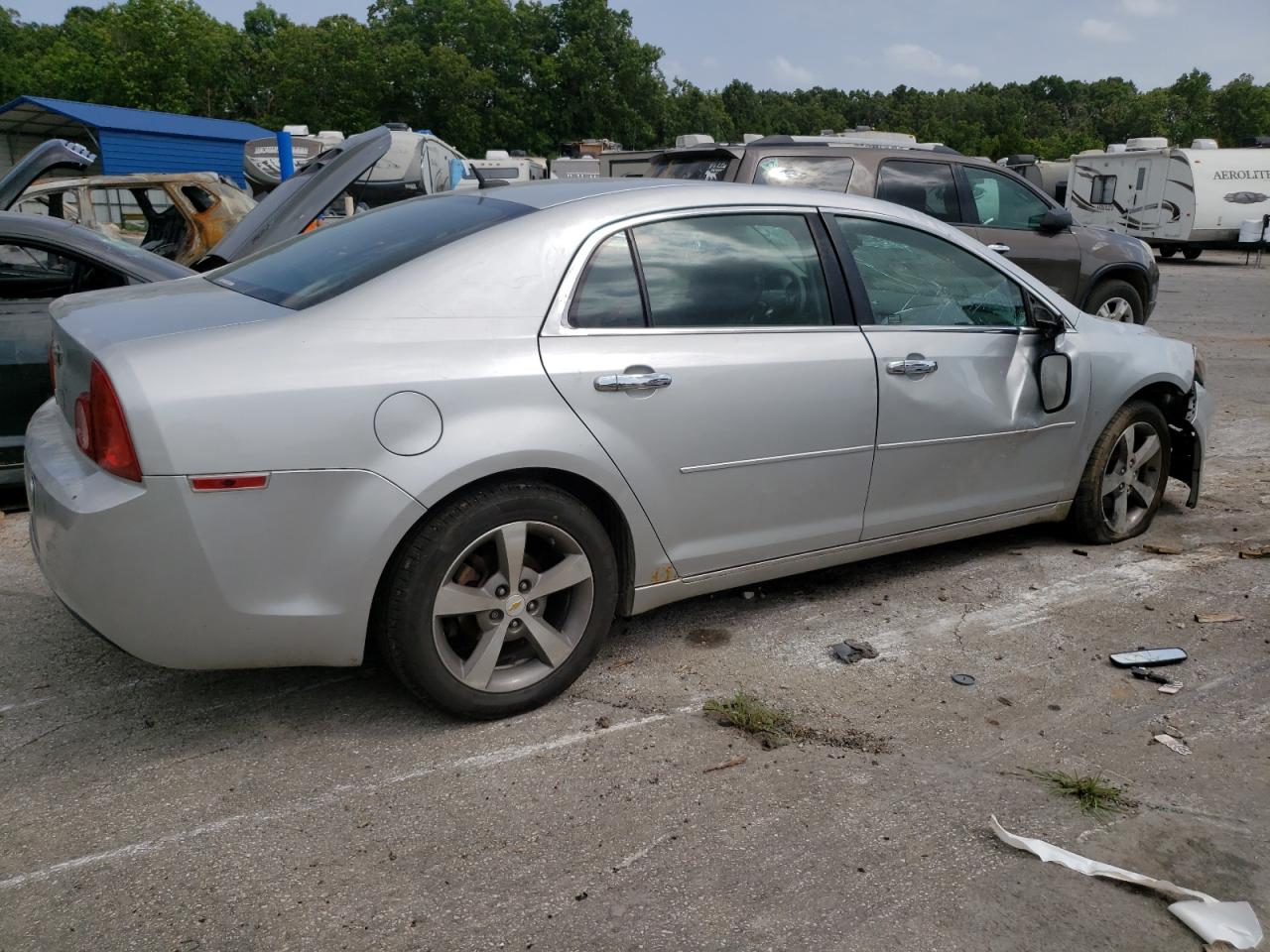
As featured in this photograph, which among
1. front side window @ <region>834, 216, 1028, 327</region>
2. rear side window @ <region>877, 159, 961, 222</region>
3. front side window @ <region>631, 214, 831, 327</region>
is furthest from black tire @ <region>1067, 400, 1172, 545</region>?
rear side window @ <region>877, 159, 961, 222</region>

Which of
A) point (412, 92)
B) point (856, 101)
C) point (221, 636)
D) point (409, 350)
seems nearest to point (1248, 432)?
point (409, 350)

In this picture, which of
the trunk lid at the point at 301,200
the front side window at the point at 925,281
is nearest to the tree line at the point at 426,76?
the trunk lid at the point at 301,200

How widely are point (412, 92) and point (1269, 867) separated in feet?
192

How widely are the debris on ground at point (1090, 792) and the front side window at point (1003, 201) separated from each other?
6.50m

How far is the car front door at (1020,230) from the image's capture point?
862 cm

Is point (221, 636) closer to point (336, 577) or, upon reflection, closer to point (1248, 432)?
point (336, 577)

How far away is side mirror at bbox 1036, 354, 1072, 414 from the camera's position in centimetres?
438

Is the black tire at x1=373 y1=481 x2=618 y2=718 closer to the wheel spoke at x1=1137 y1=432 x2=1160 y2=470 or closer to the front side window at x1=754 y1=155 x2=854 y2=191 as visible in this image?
the wheel spoke at x1=1137 y1=432 x2=1160 y2=470

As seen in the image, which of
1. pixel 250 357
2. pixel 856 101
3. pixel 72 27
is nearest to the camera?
pixel 250 357

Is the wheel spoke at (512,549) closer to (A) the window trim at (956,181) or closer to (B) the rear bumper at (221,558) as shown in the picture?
(B) the rear bumper at (221,558)

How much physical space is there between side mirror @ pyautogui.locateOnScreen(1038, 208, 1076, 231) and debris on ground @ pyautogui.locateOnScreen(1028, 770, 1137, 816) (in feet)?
22.6

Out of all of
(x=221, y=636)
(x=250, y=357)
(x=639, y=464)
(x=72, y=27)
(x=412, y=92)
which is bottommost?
(x=221, y=636)

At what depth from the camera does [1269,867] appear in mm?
2625

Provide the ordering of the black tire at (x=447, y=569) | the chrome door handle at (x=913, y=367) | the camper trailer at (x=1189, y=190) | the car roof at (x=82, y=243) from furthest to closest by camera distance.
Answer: the camper trailer at (x=1189, y=190)
the car roof at (x=82, y=243)
the chrome door handle at (x=913, y=367)
the black tire at (x=447, y=569)
